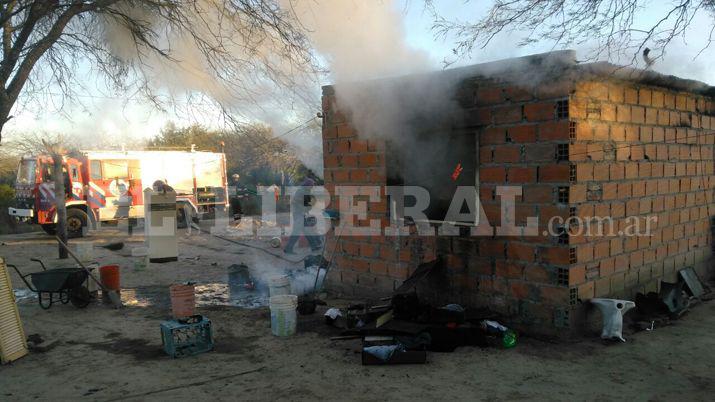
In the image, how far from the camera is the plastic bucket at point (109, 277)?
651cm

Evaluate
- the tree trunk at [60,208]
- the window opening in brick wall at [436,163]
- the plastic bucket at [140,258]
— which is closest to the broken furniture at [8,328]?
the window opening in brick wall at [436,163]

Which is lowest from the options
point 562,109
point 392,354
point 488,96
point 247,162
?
point 392,354

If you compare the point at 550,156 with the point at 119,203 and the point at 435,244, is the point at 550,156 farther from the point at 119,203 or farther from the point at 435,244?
the point at 119,203

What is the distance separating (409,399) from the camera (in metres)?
3.28

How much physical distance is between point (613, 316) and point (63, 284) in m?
6.05

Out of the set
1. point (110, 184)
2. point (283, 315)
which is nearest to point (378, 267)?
point (283, 315)

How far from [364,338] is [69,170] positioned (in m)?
14.1

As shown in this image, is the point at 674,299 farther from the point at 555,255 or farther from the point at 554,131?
the point at 554,131

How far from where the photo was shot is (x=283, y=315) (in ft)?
15.5

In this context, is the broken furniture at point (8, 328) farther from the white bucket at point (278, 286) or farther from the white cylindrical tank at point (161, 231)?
the white cylindrical tank at point (161, 231)

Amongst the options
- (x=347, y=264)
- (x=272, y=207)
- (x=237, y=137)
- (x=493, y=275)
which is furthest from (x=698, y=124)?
(x=272, y=207)

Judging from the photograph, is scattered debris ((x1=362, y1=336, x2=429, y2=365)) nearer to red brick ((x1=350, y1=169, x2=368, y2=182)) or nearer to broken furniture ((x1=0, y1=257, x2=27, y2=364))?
red brick ((x1=350, y1=169, x2=368, y2=182))

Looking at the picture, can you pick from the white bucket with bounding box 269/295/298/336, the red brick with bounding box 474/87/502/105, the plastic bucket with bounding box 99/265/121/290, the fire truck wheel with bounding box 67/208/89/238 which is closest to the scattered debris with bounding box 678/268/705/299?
the red brick with bounding box 474/87/502/105

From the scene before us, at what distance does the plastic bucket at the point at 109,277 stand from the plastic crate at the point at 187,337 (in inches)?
102
